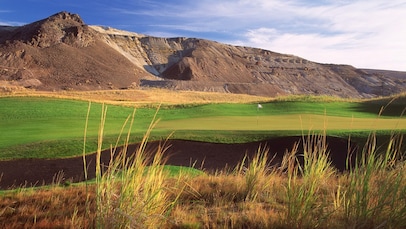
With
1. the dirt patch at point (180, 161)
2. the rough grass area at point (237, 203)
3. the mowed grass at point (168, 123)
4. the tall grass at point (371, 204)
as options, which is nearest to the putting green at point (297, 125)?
the mowed grass at point (168, 123)

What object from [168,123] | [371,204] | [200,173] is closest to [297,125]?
[168,123]

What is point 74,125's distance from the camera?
669 inches

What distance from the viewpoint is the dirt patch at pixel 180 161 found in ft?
29.6

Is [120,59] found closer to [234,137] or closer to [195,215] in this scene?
[234,137]

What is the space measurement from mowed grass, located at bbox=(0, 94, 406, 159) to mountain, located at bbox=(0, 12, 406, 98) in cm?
5128

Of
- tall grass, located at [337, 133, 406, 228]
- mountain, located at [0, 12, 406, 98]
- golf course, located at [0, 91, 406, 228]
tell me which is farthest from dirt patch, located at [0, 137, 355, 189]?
mountain, located at [0, 12, 406, 98]

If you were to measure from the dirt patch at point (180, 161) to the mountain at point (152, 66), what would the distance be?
64127mm

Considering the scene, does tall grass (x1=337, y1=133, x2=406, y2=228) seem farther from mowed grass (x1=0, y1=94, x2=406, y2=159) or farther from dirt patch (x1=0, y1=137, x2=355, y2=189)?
dirt patch (x1=0, y1=137, x2=355, y2=189)

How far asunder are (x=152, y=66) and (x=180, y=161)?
3834 inches

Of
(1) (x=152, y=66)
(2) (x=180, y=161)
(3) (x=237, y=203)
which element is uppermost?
(1) (x=152, y=66)

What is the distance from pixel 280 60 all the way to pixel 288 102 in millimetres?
93231

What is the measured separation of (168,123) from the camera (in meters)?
18.0

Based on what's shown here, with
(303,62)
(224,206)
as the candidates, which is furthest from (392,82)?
(224,206)

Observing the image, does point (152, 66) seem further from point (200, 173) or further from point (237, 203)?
point (237, 203)
